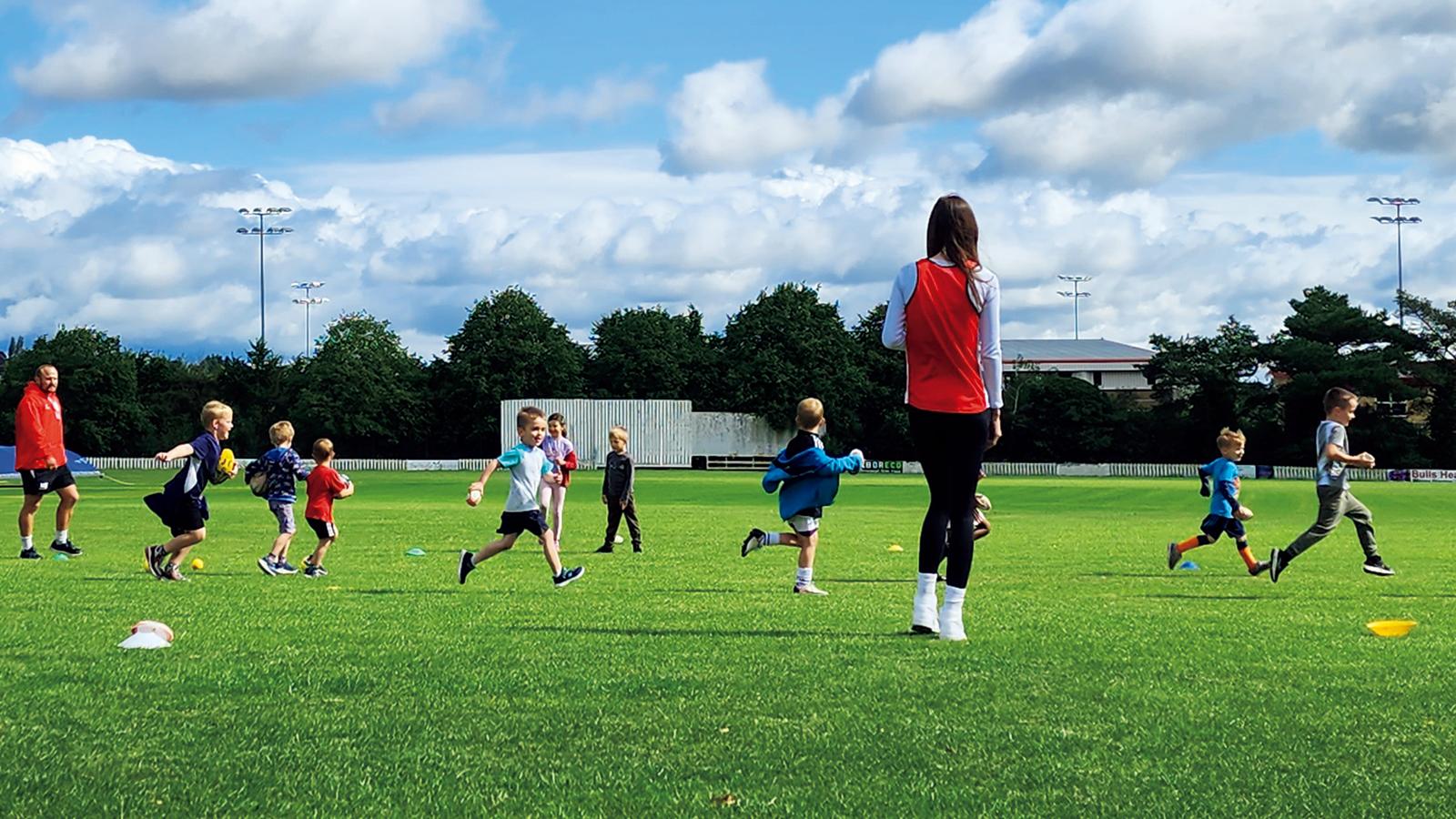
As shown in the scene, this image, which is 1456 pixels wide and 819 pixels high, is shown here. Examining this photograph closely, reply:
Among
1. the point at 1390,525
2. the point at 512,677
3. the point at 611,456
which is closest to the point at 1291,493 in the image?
the point at 1390,525

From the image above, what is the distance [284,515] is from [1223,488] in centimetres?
924

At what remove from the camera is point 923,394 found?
7898 mm

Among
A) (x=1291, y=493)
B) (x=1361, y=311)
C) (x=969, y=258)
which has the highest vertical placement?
(x=1361, y=311)

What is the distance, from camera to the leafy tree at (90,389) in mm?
102250

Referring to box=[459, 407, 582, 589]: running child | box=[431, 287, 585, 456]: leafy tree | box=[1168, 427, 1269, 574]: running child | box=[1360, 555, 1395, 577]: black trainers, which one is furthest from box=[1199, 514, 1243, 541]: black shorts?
box=[431, 287, 585, 456]: leafy tree

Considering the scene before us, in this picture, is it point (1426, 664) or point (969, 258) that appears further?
point (969, 258)

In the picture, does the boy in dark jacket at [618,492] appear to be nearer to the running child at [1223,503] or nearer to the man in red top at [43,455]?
the man in red top at [43,455]

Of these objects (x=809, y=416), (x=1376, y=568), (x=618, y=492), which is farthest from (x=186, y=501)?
(x=1376, y=568)

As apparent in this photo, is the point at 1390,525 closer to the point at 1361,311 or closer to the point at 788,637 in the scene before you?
the point at 788,637

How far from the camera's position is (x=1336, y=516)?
47.8 feet

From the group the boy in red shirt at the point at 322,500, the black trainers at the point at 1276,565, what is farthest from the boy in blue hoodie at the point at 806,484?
the boy in red shirt at the point at 322,500

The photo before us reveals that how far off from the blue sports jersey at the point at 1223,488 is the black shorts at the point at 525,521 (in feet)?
22.6

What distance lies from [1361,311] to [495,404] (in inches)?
2096

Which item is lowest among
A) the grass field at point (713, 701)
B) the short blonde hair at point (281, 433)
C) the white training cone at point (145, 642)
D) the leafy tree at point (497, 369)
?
the grass field at point (713, 701)
